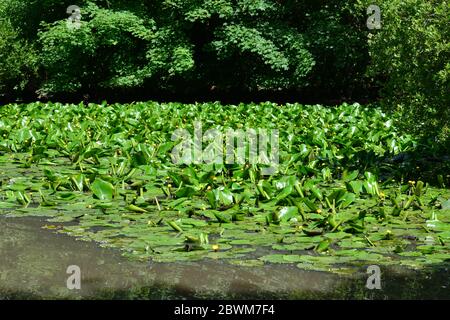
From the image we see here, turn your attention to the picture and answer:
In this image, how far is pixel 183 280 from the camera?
4754mm

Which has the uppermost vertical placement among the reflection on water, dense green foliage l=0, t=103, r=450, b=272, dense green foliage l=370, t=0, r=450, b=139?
dense green foliage l=370, t=0, r=450, b=139

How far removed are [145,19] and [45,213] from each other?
16989 millimetres

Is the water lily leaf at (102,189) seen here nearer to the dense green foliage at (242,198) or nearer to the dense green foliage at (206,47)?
the dense green foliage at (242,198)

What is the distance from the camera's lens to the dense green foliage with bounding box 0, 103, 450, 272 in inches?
211

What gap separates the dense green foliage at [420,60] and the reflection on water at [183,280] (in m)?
3.48

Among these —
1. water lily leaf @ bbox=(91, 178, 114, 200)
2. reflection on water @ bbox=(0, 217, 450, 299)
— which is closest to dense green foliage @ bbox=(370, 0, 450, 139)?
reflection on water @ bbox=(0, 217, 450, 299)

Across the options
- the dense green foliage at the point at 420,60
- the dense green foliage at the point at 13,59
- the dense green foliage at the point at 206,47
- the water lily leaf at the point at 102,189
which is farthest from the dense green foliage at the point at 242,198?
the dense green foliage at the point at 13,59

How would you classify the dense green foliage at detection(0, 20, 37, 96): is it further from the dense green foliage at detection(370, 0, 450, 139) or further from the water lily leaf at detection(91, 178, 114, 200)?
the water lily leaf at detection(91, 178, 114, 200)

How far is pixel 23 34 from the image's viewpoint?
976 inches

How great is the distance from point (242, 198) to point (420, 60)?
295cm

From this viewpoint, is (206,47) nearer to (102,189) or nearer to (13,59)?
(13,59)

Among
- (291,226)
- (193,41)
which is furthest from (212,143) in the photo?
(193,41)

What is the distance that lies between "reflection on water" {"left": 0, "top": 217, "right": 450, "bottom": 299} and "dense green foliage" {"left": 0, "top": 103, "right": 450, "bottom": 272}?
0.50 ft

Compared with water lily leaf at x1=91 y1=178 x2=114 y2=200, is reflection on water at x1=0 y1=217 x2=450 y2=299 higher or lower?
lower
